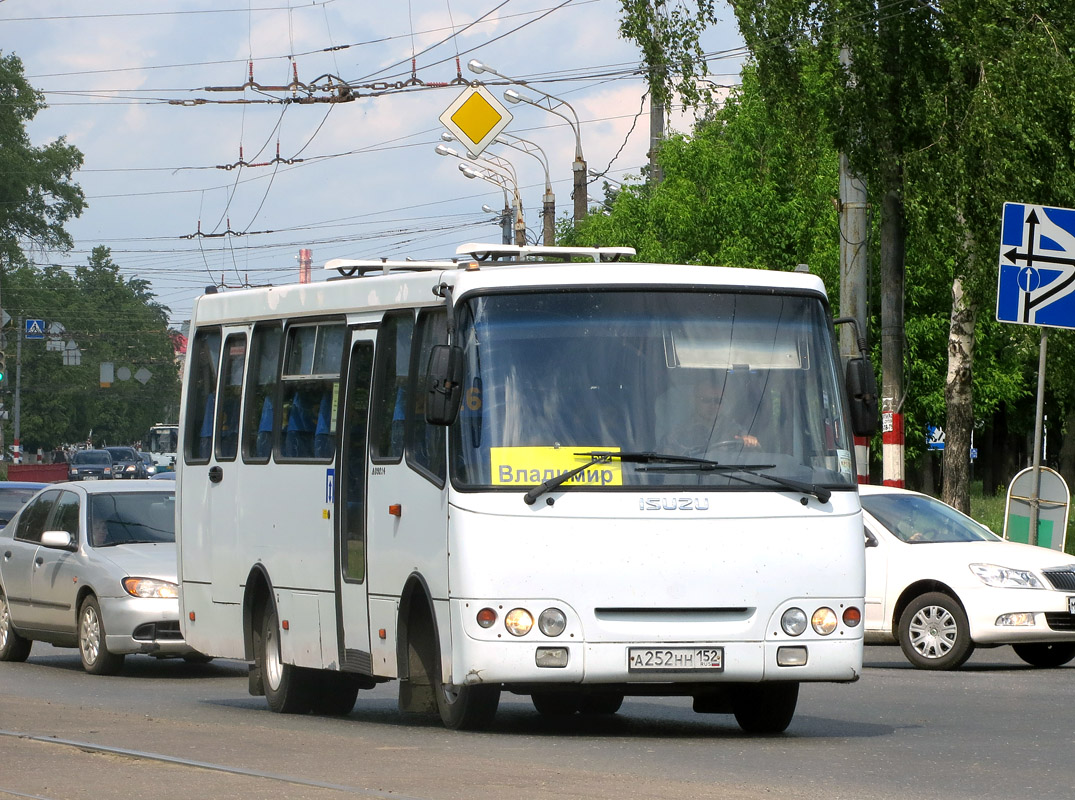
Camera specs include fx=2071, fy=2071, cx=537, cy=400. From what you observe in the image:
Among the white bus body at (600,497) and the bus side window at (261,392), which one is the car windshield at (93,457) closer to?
the bus side window at (261,392)

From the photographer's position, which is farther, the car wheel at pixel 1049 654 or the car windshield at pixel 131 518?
the car windshield at pixel 131 518

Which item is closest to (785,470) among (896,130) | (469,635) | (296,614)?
(469,635)

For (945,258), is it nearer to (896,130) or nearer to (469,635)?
(896,130)

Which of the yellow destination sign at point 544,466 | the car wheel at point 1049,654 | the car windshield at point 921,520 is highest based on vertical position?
the yellow destination sign at point 544,466

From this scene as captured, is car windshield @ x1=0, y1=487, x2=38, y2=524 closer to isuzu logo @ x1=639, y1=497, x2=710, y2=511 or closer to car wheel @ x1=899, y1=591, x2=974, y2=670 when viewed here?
car wheel @ x1=899, y1=591, x2=974, y2=670

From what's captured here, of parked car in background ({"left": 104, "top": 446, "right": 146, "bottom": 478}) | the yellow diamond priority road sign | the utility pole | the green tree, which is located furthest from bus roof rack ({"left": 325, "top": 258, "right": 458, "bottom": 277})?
the green tree

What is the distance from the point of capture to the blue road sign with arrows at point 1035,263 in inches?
689

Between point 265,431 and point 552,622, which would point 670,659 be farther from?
point 265,431

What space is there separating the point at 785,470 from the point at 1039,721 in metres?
2.51

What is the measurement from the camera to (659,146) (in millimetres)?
48656

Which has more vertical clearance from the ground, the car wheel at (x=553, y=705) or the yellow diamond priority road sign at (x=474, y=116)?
the yellow diamond priority road sign at (x=474, y=116)

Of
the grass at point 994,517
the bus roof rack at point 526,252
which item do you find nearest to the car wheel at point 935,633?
the bus roof rack at point 526,252

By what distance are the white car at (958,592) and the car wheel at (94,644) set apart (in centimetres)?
615

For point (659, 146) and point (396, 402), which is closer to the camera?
point (396, 402)
